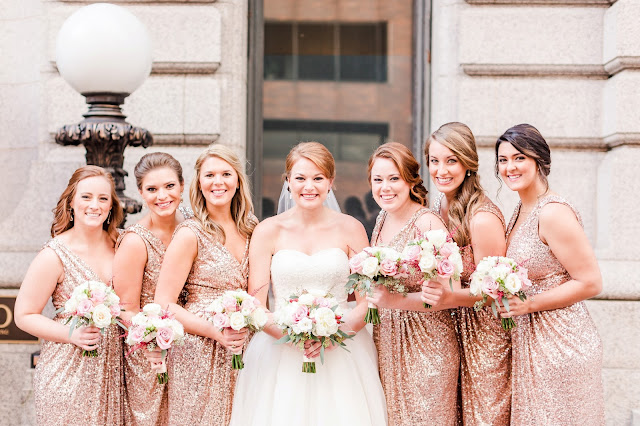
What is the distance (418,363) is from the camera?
3.87 meters

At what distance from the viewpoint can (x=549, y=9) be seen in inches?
239

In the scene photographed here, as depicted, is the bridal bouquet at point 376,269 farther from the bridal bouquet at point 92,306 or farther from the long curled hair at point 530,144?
the bridal bouquet at point 92,306

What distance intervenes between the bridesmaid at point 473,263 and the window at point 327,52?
8.71 feet

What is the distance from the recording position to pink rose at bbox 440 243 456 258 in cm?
339

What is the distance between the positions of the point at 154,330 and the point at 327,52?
12.7ft

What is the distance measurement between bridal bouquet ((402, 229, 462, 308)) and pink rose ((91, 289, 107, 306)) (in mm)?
1646

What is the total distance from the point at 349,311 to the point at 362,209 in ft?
8.23

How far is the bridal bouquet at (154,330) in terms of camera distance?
3457 millimetres

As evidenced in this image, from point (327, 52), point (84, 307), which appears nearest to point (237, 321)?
point (84, 307)

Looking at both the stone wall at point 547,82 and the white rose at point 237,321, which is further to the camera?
the stone wall at point 547,82

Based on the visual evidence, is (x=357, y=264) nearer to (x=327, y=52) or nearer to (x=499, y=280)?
(x=499, y=280)

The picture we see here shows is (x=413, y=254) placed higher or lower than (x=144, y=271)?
higher

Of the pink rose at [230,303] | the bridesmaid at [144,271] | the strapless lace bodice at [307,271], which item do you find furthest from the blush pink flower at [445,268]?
the bridesmaid at [144,271]

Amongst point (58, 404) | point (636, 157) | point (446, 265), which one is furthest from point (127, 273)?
point (636, 157)
